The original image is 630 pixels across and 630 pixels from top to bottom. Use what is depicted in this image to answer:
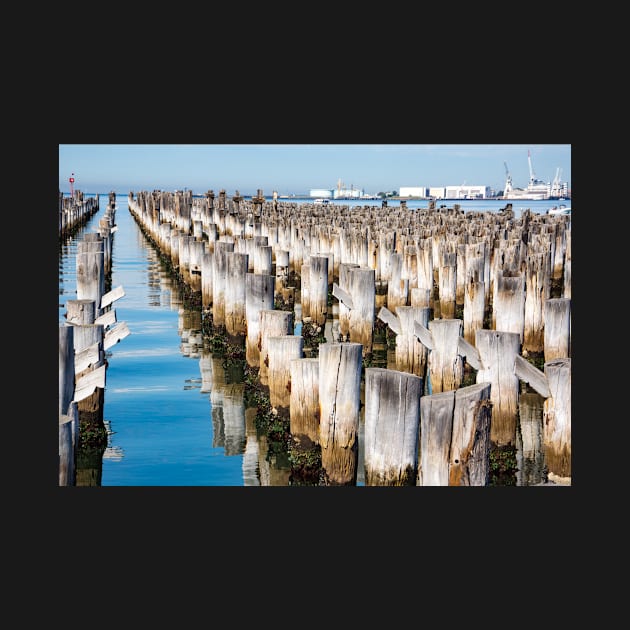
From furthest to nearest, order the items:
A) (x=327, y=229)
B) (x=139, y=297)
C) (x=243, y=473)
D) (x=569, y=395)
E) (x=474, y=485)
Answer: (x=327, y=229), (x=139, y=297), (x=243, y=473), (x=569, y=395), (x=474, y=485)

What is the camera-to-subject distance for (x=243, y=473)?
29.8 feet

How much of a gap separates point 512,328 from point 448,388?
258cm

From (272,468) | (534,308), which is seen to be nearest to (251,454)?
(272,468)

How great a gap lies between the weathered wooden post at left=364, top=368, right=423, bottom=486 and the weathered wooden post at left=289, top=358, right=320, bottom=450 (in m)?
1.20

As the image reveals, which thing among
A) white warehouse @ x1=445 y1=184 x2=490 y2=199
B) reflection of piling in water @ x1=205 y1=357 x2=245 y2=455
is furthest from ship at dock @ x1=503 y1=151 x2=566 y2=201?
reflection of piling in water @ x1=205 y1=357 x2=245 y2=455

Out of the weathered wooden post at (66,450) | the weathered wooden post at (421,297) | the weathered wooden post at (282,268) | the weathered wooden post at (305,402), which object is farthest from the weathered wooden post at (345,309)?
the weathered wooden post at (66,450)

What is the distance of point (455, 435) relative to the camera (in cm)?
657

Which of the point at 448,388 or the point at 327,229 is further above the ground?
the point at 327,229

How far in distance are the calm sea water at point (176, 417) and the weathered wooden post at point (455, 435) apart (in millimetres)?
1458

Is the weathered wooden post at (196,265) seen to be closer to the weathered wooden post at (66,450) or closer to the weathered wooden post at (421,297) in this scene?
the weathered wooden post at (421,297)

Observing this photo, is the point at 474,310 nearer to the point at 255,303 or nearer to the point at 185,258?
the point at 255,303

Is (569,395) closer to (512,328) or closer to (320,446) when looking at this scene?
(320,446)

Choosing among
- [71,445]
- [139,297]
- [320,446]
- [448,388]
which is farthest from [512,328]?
[139,297]

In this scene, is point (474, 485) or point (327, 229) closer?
point (474, 485)
